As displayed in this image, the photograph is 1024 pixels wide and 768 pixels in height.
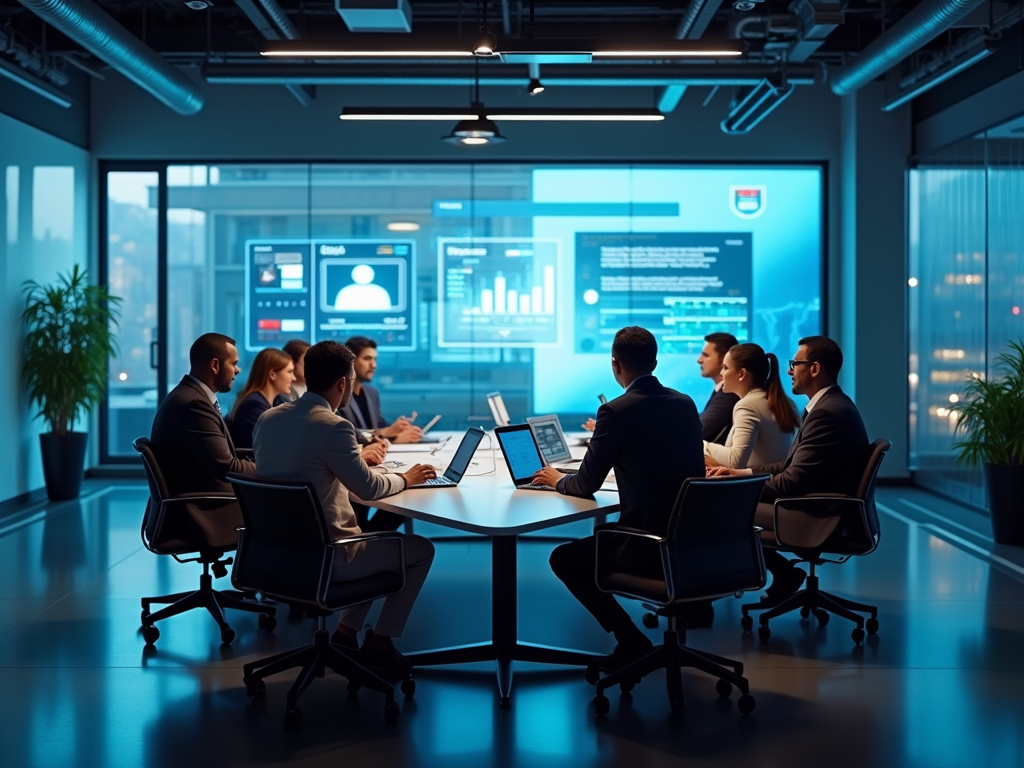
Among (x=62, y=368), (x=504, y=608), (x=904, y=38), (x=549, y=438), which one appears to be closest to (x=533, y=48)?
(x=549, y=438)

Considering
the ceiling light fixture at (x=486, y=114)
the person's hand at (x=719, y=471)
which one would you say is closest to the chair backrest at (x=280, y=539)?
the person's hand at (x=719, y=471)

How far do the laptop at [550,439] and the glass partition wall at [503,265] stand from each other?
16.7 feet

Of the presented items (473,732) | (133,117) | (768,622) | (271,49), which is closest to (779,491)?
(768,622)

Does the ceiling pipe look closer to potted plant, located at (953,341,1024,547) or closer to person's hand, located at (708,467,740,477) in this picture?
potted plant, located at (953,341,1024,547)

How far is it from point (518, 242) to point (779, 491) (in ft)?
19.7

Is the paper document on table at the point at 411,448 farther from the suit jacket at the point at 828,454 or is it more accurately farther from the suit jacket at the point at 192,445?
the suit jacket at the point at 828,454

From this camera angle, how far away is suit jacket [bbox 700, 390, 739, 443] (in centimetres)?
597

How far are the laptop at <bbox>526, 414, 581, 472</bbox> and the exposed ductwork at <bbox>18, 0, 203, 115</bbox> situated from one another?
369 centimetres

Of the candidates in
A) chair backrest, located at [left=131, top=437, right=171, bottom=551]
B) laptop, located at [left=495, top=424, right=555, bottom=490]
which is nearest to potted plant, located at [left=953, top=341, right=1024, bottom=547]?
laptop, located at [left=495, top=424, right=555, bottom=490]

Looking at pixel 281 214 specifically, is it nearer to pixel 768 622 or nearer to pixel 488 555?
pixel 488 555

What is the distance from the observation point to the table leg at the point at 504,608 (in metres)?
4.40

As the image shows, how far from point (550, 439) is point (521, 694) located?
4.69ft

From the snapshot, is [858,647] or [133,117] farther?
[133,117]

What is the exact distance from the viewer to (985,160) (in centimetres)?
866
